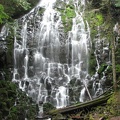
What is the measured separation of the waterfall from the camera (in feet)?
53.3

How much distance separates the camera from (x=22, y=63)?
59.1 ft

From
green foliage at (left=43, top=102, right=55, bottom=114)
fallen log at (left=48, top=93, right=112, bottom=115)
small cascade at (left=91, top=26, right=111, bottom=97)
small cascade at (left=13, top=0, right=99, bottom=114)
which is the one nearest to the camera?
fallen log at (left=48, top=93, right=112, bottom=115)

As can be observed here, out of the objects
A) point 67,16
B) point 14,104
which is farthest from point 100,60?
point 14,104

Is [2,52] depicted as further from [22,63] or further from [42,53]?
[42,53]

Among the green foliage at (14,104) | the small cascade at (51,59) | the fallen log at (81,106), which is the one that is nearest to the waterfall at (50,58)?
the small cascade at (51,59)

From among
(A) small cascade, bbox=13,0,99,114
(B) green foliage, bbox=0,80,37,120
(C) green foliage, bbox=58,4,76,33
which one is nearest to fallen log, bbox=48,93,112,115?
(B) green foliage, bbox=0,80,37,120

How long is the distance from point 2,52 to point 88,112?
8.00 metres

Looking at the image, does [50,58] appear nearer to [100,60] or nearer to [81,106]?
[100,60]

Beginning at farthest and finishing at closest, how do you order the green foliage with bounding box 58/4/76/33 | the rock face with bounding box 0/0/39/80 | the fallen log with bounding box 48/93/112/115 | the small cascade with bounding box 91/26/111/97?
the green foliage with bounding box 58/4/76/33 → the rock face with bounding box 0/0/39/80 → the small cascade with bounding box 91/26/111/97 → the fallen log with bounding box 48/93/112/115

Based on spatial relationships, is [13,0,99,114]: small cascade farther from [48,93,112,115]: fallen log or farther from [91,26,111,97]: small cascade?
[48,93,112,115]: fallen log

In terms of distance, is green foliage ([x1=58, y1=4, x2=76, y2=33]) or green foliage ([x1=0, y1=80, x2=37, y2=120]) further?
green foliage ([x1=58, y1=4, x2=76, y2=33])

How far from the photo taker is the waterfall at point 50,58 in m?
16.2

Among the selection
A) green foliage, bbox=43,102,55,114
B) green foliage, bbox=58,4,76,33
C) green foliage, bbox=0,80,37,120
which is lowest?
green foliage, bbox=43,102,55,114

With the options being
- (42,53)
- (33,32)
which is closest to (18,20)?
(33,32)
